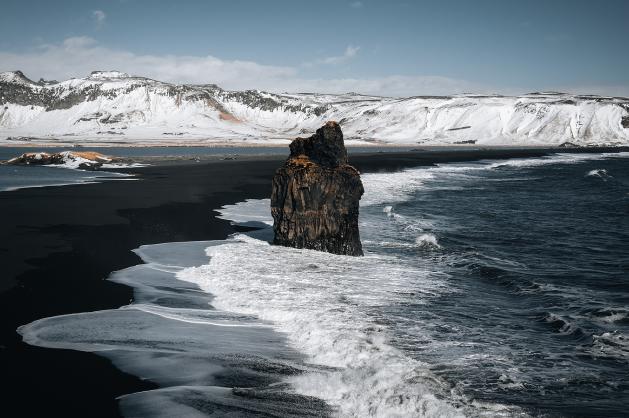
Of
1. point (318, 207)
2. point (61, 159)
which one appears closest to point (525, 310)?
point (318, 207)

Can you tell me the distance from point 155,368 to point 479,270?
9.21 m

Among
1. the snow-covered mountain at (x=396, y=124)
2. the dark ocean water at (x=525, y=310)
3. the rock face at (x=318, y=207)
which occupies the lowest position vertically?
the dark ocean water at (x=525, y=310)

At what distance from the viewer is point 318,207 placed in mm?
15320

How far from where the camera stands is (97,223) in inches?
693

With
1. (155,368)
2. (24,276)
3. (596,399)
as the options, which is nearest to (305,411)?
(155,368)

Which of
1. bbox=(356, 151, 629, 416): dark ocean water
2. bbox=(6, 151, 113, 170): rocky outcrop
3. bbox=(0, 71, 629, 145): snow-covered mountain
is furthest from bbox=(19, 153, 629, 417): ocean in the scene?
bbox=(0, 71, 629, 145): snow-covered mountain

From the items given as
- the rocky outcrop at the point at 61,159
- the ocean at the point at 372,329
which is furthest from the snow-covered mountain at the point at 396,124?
the ocean at the point at 372,329

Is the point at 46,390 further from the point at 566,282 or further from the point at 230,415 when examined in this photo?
the point at 566,282

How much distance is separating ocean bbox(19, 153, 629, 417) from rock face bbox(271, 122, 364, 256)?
588 millimetres

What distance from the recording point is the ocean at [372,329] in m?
6.01

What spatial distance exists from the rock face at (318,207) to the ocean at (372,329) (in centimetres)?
59

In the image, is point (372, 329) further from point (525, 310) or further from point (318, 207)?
point (318, 207)

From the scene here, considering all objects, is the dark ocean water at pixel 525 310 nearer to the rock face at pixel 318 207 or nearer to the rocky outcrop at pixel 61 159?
the rock face at pixel 318 207

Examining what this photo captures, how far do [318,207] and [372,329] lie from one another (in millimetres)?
7289
